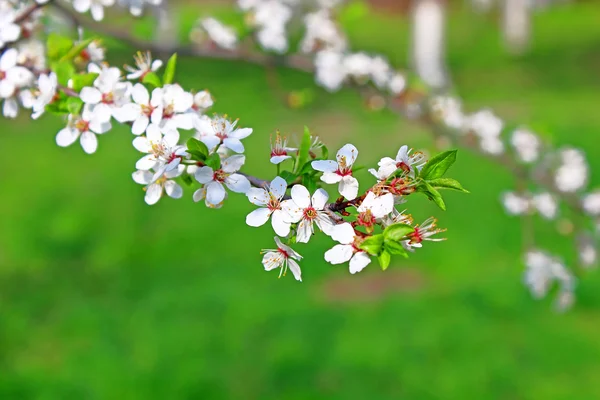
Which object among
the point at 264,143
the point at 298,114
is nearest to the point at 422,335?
the point at 264,143

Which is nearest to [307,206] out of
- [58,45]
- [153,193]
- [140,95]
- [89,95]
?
[153,193]

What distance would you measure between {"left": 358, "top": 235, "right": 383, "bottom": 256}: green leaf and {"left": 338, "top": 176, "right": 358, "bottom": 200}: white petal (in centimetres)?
9

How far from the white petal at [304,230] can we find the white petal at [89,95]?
54 cm

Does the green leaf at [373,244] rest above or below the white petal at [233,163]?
below

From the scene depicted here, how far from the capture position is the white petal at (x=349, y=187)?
1.17m

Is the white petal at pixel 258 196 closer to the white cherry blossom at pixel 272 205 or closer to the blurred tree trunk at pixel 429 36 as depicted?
the white cherry blossom at pixel 272 205

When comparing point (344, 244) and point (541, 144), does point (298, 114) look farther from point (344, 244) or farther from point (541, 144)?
point (344, 244)

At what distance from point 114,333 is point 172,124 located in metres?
3.41

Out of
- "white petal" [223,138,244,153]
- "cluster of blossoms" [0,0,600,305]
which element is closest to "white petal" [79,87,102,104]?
"cluster of blossoms" [0,0,600,305]

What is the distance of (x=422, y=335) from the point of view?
4434 mm

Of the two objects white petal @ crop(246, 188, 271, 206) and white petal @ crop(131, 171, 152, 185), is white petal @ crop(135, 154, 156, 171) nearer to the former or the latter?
white petal @ crop(131, 171, 152, 185)

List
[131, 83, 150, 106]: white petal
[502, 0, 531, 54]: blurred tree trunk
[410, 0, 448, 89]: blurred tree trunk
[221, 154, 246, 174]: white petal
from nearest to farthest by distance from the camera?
[221, 154, 246, 174]: white petal, [131, 83, 150, 106]: white petal, [410, 0, 448, 89]: blurred tree trunk, [502, 0, 531, 54]: blurred tree trunk

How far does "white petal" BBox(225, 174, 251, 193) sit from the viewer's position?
1199 millimetres

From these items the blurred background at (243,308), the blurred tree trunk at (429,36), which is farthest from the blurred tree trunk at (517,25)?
the blurred background at (243,308)
